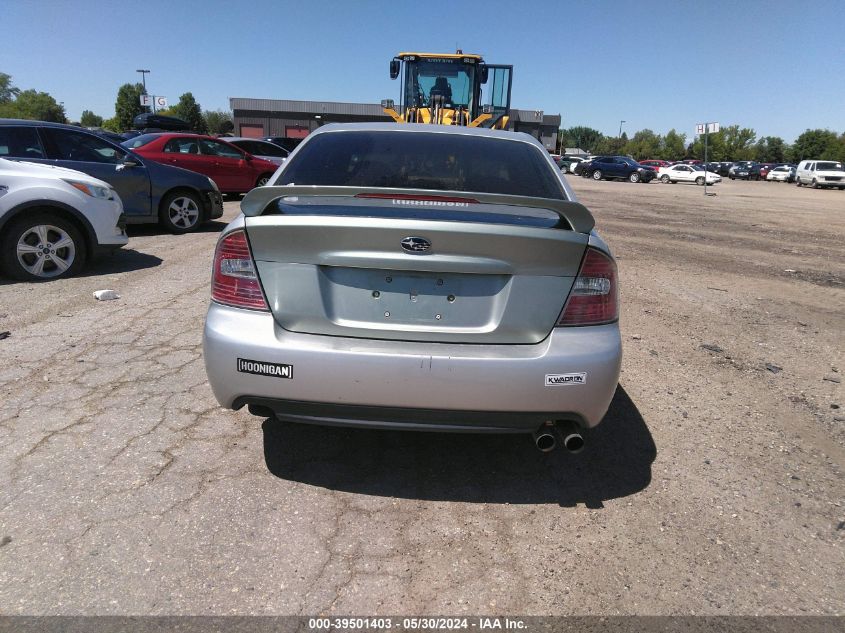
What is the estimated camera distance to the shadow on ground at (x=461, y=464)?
2920 mm

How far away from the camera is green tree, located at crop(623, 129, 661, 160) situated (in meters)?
105

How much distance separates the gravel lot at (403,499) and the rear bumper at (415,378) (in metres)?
0.48

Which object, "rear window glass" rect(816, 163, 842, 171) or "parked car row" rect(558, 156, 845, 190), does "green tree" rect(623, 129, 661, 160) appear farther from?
"rear window glass" rect(816, 163, 842, 171)

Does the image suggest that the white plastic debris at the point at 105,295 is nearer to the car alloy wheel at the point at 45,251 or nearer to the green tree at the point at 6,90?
the car alloy wheel at the point at 45,251

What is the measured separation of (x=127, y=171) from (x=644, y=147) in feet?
358

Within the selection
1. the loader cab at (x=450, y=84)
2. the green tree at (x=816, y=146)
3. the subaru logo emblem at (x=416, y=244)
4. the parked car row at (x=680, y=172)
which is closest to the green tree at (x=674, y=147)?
the green tree at (x=816, y=146)

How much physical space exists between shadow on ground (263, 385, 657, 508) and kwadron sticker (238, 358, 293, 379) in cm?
69

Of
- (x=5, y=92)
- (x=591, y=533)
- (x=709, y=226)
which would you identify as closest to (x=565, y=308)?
(x=591, y=533)

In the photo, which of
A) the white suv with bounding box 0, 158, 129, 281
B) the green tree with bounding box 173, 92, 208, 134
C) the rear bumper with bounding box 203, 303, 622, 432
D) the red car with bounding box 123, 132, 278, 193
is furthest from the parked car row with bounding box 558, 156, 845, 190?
→ the green tree with bounding box 173, 92, 208, 134

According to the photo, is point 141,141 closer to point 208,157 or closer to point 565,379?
point 208,157

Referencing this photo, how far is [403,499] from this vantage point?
283cm

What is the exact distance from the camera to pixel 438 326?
252 centimetres

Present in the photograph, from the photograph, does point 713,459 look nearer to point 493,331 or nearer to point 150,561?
point 493,331

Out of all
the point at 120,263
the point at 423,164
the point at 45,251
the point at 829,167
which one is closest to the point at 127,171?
the point at 120,263
